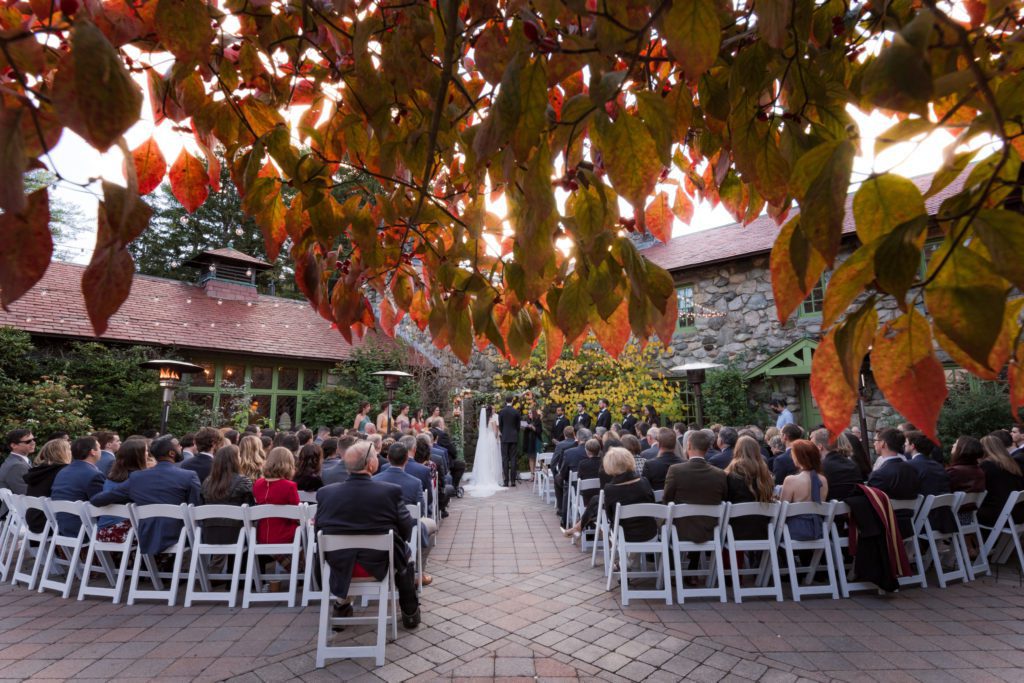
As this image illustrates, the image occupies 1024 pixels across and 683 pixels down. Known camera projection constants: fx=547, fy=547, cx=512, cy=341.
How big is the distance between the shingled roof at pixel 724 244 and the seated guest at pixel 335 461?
7894 millimetres

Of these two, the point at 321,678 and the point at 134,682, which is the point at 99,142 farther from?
the point at 134,682

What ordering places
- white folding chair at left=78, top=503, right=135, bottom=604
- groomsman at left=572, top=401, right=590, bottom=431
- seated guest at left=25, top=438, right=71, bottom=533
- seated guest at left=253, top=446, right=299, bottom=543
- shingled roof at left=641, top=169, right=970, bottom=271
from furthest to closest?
groomsman at left=572, top=401, right=590, bottom=431 < shingled roof at left=641, top=169, right=970, bottom=271 < seated guest at left=25, top=438, right=71, bottom=533 < seated guest at left=253, top=446, right=299, bottom=543 < white folding chair at left=78, top=503, right=135, bottom=604

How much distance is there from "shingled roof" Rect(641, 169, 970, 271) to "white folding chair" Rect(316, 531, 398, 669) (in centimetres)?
942

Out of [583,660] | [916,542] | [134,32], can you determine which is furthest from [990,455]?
[134,32]

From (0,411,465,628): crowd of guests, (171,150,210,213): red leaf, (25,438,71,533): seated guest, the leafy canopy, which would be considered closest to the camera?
the leafy canopy

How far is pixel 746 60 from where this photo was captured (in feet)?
3.92

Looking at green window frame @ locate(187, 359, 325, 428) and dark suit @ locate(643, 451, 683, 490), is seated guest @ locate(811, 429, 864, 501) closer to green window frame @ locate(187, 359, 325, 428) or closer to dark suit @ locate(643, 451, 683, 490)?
dark suit @ locate(643, 451, 683, 490)

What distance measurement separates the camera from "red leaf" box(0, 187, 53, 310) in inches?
25.2

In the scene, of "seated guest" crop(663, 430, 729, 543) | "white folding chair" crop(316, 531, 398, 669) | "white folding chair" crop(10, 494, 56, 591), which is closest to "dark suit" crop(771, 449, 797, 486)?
"seated guest" crop(663, 430, 729, 543)

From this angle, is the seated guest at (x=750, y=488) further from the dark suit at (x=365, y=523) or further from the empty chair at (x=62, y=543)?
the empty chair at (x=62, y=543)

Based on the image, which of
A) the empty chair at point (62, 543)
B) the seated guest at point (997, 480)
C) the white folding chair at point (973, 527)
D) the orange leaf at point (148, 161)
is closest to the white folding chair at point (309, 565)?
the empty chair at point (62, 543)

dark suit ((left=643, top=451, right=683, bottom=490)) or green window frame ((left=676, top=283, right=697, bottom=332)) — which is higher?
green window frame ((left=676, top=283, right=697, bottom=332))

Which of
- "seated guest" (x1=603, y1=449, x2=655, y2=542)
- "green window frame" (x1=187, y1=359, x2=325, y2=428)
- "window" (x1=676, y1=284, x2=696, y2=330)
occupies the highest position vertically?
"window" (x1=676, y1=284, x2=696, y2=330)

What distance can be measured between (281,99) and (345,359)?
14.9 meters
